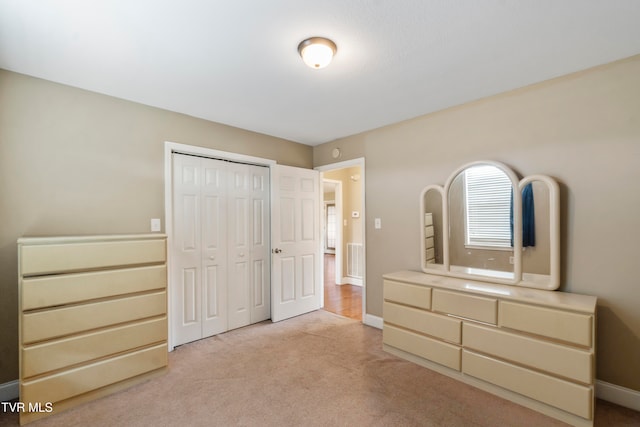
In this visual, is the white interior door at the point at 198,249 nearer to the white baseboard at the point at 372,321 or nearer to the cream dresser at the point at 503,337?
the white baseboard at the point at 372,321

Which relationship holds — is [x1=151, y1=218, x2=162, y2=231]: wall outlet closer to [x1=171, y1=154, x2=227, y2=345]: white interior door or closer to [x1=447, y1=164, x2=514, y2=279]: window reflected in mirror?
[x1=171, y1=154, x2=227, y2=345]: white interior door

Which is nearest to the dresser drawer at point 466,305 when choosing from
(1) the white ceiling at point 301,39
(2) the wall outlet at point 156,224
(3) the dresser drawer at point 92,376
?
(1) the white ceiling at point 301,39

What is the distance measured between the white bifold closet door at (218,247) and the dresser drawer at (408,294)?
1.63m

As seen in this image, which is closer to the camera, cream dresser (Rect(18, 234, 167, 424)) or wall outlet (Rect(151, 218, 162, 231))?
cream dresser (Rect(18, 234, 167, 424))

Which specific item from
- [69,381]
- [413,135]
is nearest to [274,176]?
[413,135]

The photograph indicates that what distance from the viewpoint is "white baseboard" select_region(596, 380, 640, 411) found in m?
1.96

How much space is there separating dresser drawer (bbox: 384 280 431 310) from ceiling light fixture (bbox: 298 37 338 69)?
201cm

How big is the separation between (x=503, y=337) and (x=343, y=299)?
108 inches

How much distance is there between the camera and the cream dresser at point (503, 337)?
1.82 m

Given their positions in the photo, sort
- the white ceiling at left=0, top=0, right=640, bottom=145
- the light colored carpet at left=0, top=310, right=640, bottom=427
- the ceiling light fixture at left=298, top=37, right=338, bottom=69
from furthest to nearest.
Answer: the light colored carpet at left=0, top=310, right=640, bottom=427
the ceiling light fixture at left=298, top=37, right=338, bottom=69
the white ceiling at left=0, top=0, right=640, bottom=145

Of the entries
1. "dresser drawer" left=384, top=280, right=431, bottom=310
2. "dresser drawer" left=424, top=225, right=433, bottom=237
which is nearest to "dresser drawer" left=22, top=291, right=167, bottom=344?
"dresser drawer" left=384, top=280, right=431, bottom=310

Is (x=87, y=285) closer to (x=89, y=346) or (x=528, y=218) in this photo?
(x=89, y=346)

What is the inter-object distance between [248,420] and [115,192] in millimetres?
2156

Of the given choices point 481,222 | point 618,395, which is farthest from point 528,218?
point 618,395
